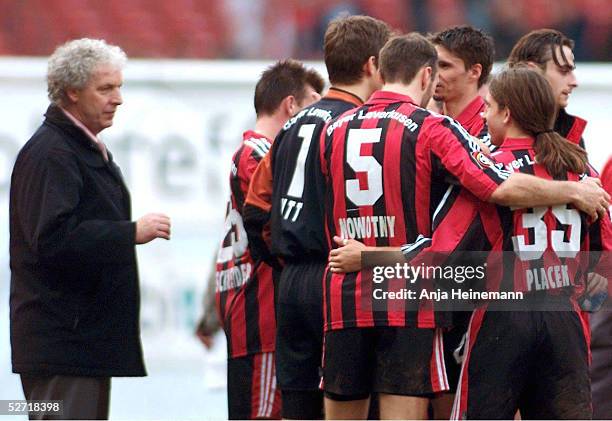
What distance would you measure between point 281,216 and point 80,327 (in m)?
0.90

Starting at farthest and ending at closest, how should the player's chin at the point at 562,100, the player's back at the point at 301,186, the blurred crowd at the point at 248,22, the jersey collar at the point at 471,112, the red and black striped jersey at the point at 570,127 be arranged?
the blurred crowd at the point at 248,22 < the jersey collar at the point at 471,112 < the player's chin at the point at 562,100 < the red and black striped jersey at the point at 570,127 < the player's back at the point at 301,186

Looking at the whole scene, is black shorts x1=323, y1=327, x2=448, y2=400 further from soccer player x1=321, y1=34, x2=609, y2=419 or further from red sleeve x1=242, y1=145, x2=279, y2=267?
red sleeve x1=242, y1=145, x2=279, y2=267

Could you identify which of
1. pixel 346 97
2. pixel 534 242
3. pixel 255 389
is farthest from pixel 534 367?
pixel 255 389

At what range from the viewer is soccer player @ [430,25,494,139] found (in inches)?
227

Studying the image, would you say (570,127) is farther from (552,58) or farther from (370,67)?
(370,67)

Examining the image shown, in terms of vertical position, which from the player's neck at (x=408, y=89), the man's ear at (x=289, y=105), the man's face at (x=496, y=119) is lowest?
the man's face at (x=496, y=119)

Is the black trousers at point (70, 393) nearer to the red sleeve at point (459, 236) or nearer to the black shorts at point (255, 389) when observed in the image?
the black shorts at point (255, 389)

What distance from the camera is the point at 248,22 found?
11336 mm

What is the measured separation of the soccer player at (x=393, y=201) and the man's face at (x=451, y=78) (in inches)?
31.0

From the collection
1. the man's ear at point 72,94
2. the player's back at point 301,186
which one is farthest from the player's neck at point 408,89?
the man's ear at point 72,94

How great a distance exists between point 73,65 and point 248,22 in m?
6.16

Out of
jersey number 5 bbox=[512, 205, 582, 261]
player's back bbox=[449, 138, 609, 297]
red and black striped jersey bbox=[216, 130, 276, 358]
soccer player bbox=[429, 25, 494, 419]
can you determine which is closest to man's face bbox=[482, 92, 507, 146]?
player's back bbox=[449, 138, 609, 297]

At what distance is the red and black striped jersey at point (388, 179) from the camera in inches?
187

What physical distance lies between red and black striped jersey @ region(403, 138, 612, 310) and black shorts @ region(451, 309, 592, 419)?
0.11 m
